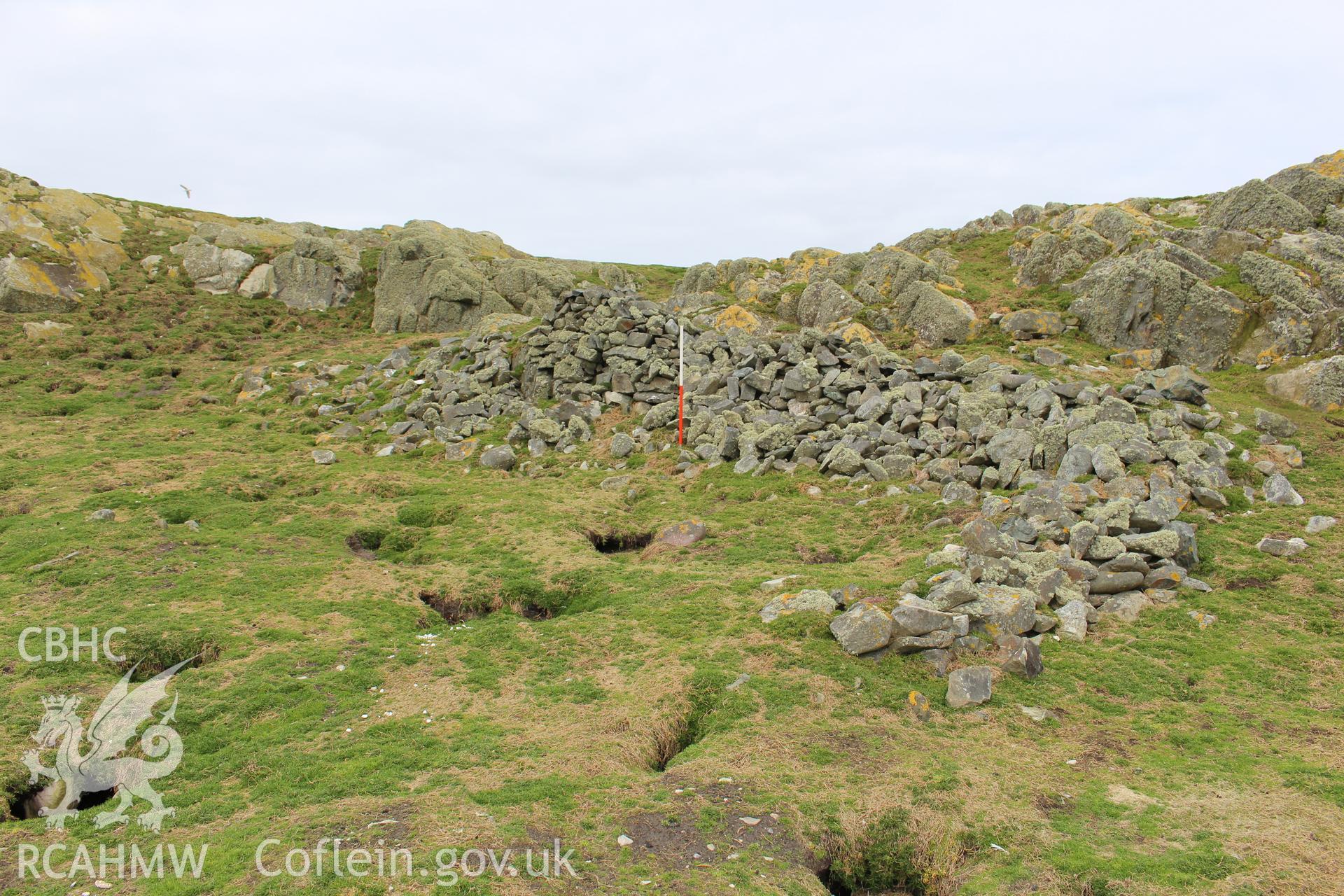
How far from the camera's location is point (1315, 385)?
18453 mm

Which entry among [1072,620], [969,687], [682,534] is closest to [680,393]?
[682,534]

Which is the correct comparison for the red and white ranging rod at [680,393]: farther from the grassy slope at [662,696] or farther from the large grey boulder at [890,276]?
the large grey boulder at [890,276]

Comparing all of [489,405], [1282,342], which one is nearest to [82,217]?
[489,405]

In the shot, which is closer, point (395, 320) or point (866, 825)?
point (866, 825)

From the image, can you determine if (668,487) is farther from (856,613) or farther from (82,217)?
(82,217)

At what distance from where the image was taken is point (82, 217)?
4188 cm

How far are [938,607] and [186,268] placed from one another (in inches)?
1769

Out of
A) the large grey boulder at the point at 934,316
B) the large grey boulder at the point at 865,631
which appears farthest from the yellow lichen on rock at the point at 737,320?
the large grey boulder at the point at 865,631

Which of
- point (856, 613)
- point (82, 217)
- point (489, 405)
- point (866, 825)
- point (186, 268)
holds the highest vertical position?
point (82, 217)

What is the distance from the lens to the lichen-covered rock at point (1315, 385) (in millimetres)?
18062

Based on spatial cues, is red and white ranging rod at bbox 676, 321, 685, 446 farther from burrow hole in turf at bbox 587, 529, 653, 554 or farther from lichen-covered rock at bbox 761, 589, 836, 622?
lichen-covered rock at bbox 761, 589, 836, 622

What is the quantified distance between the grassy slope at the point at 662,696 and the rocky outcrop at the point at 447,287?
2029 centimetres

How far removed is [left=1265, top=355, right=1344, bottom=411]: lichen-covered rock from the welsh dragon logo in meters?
24.1

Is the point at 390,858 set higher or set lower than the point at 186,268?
lower
